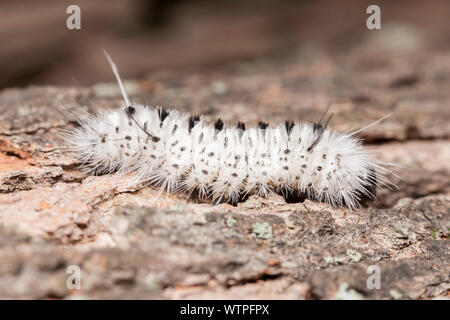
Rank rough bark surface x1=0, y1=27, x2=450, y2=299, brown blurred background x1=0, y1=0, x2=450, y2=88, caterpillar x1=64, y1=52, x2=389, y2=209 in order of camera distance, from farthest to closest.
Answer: brown blurred background x1=0, y1=0, x2=450, y2=88 < caterpillar x1=64, y1=52, x2=389, y2=209 < rough bark surface x1=0, y1=27, x2=450, y2=299

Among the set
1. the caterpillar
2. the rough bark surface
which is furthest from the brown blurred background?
the caterpillar

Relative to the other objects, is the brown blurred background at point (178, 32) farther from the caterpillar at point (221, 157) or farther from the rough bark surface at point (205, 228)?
the caterpillar at point (221, 157)

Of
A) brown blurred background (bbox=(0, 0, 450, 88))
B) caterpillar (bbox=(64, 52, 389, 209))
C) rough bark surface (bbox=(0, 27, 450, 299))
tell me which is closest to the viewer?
rough bark surface (bbox=(0, 27, 450, 299))

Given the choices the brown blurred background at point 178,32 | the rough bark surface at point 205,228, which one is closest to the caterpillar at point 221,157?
the rough bark surface at point 205,228

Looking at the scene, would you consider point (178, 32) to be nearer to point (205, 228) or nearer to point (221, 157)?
point (221, 157)

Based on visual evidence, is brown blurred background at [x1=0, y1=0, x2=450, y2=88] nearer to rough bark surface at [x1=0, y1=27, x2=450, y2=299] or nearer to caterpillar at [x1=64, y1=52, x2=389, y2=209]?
rough bark surface at [x1=0, y1=27, x2=450, y2=299]

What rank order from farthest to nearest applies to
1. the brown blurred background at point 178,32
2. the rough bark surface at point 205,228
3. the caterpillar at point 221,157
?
the brown blurred background at point 178,32, the caterpillar at point 221,157, the rough bark surface at point 205,228
